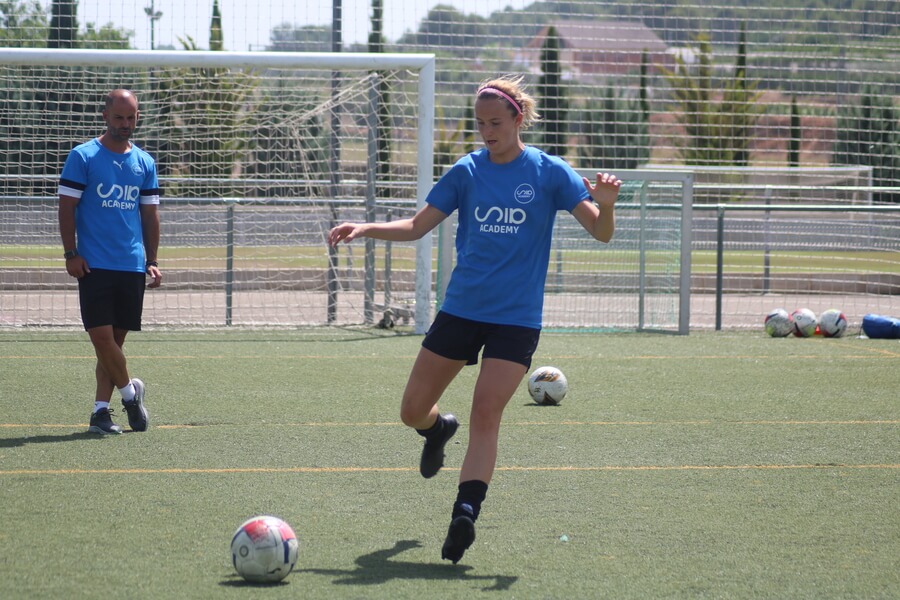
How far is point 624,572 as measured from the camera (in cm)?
434

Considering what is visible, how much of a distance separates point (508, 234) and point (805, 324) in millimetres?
10100

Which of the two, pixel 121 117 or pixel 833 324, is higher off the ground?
pixel 121 117

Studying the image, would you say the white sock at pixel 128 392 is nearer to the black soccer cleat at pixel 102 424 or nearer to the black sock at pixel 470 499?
the black soccer cleat at pixel 102 424

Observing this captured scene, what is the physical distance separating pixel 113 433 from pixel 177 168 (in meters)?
8.40

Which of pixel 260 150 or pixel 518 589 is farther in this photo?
pixel 260 150

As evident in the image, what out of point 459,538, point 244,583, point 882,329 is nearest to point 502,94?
point 459,538

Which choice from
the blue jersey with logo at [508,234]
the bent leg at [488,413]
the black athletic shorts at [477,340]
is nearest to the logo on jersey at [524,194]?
the blue jersey with logo at [508,234]

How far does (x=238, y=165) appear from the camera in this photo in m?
15.2

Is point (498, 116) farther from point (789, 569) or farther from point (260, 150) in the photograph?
point (260, 150)

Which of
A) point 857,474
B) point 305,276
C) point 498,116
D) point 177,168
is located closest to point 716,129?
point 305,276

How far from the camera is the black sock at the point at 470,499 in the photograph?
4.46 meters

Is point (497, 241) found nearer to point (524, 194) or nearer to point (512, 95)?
point (524, 194)

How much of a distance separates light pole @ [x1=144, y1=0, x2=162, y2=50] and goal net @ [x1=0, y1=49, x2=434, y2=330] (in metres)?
0.48

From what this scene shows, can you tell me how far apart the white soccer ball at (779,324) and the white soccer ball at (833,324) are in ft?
1.27
